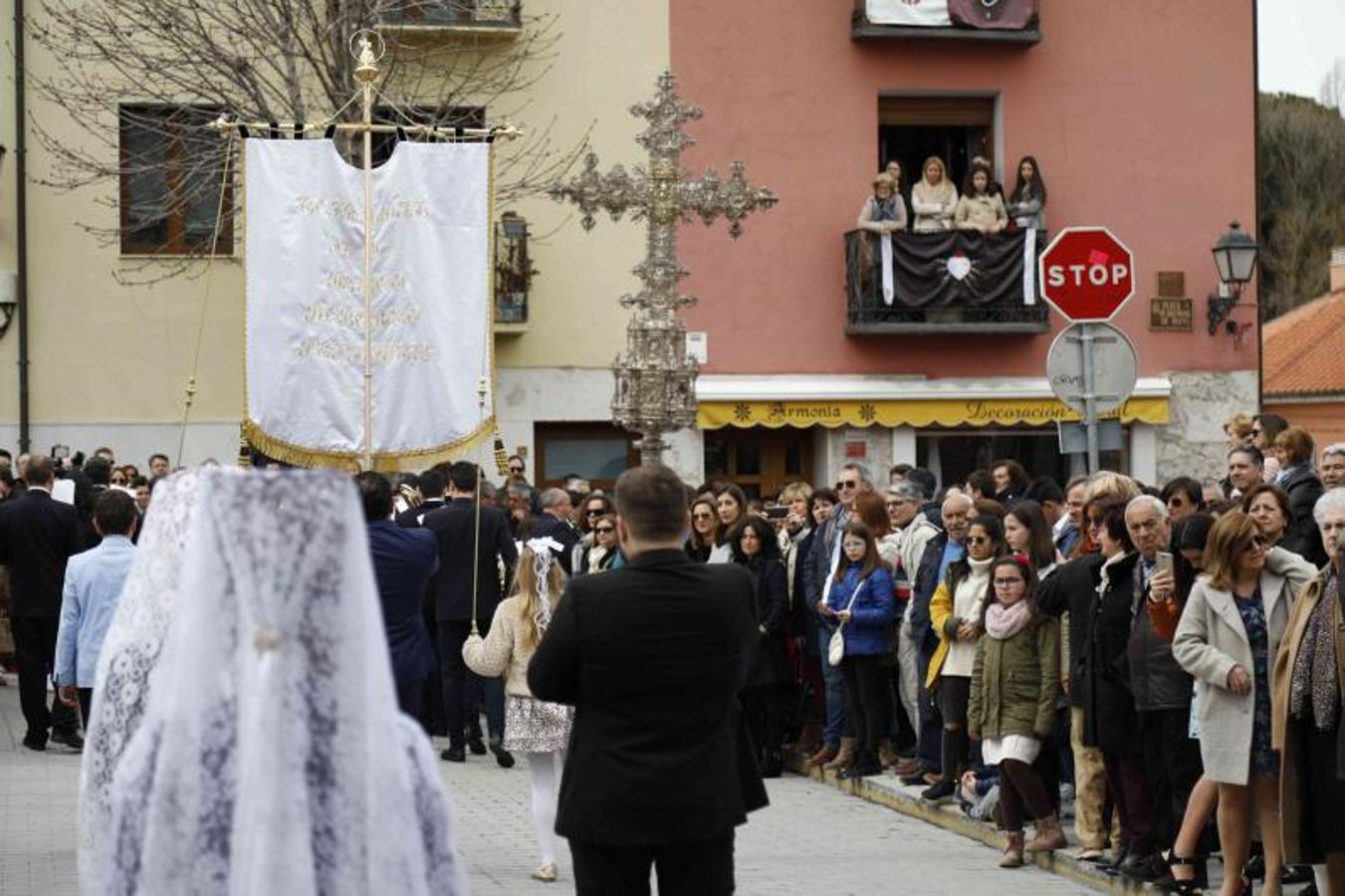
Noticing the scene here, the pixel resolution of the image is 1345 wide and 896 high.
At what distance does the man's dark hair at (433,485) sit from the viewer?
19.1 meters

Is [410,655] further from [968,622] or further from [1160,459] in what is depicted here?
[1160,459]

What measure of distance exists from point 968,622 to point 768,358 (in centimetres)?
1574

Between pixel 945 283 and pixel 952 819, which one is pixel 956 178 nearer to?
pixel 945 283

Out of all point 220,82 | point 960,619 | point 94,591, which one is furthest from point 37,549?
point 220,82

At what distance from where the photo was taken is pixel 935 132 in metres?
30.3

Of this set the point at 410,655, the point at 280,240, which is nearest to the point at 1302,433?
the point at 410,655

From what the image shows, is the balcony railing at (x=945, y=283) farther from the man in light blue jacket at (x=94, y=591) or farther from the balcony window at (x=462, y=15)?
the man in light blue jacket at (x=94, y=591)

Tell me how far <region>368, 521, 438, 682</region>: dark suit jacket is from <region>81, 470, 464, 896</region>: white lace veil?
16.6ft

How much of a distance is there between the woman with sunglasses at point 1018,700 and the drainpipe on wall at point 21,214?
16710 millimetres

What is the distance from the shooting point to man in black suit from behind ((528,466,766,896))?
6.97 m

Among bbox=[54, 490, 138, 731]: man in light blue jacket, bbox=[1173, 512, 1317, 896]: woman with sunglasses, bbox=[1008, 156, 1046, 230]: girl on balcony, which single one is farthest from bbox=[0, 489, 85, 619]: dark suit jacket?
bbox=[1008, 156, 1046, 230]: girl on balcony

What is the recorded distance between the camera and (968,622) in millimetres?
13391

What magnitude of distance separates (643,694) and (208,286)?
19474 millimetres

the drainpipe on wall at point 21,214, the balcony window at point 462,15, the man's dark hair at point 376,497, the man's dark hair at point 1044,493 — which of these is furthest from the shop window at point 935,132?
the man's dark hair at point 376,497
